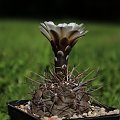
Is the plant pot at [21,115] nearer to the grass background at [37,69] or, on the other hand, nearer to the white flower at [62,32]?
the grass background at [37,69]

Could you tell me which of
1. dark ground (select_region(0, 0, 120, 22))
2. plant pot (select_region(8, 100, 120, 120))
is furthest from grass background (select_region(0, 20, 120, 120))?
dark ground (select_region(0, 0, 120, 22))

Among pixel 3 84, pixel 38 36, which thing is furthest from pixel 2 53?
pixel 38 36

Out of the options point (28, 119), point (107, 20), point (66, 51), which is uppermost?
point (107, 20)

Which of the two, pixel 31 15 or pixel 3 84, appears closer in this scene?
pixel 3 84

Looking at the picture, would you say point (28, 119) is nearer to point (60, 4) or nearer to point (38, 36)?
point (38, 36)

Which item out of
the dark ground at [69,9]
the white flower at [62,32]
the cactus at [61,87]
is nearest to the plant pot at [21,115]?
the cactus at [61,87]

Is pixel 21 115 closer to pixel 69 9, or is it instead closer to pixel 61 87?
pixel 61 87

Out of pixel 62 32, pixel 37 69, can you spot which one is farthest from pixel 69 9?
pixel 62 32
